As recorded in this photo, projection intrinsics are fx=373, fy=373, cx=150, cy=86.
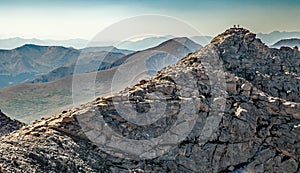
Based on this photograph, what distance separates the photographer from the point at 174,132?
31219 millimetres

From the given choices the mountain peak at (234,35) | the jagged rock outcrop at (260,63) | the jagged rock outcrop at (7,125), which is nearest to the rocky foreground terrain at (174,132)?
the jagged rock outcrop at (260,63)

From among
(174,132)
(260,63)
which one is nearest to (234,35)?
(260,63)

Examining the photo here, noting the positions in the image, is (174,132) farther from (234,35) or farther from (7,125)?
(7,125)

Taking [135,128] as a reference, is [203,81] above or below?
above

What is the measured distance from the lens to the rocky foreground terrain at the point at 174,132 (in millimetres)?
26766

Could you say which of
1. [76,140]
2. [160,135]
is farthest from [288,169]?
[76,140]

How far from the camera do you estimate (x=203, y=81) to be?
36.2m

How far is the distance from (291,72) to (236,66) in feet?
23.3

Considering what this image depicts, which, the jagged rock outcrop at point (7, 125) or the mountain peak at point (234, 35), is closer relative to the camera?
the mountain peak at point (234, 35)

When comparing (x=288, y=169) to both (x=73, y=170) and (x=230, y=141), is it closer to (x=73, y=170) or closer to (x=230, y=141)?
(x=230, y=141)

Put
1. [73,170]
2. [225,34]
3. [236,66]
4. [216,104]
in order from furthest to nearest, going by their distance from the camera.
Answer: [225,34] < [236,66] < [216,104] < [73,170]

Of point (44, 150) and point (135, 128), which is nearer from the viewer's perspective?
point (44, 150)

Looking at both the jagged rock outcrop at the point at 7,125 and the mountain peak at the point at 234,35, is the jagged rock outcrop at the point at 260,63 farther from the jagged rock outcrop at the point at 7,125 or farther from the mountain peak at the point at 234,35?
the jagged rock outcrop at the point at 7,125

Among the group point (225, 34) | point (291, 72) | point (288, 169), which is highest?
point (225, 34)
